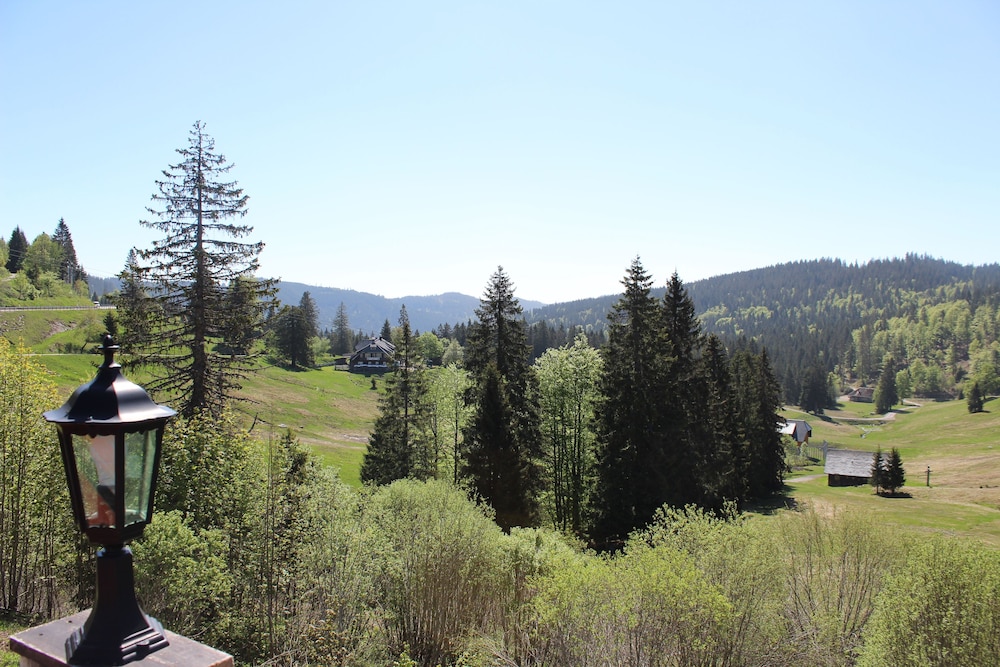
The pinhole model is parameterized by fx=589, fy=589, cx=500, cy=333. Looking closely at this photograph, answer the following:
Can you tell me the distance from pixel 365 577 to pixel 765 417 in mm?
43788

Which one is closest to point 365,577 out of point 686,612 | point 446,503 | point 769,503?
point 446,503

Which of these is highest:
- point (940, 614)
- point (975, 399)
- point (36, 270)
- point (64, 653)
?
point (36, 270)

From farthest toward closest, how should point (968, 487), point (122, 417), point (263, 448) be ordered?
point (968, 487)
point (263, 448)
point (122, 417)

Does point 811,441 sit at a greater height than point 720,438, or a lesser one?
lesser

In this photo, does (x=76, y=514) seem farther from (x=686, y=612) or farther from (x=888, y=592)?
(x=888, y=592)

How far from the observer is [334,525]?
1667cm

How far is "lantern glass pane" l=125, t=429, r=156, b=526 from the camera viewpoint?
3.72 m

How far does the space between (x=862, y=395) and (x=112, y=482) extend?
620 feet

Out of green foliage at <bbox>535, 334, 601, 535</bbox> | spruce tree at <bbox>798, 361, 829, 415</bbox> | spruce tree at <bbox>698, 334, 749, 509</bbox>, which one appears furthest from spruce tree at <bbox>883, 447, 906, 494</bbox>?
spruce tree at <bbox>798, 361, 829, 415</bbox>

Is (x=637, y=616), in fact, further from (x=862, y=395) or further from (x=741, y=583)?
(x=862, y=395)

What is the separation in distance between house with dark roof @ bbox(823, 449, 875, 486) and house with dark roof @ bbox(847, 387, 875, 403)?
106m

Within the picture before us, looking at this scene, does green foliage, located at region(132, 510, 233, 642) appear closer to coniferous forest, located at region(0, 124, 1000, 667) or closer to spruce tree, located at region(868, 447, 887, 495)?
coniferous forest, located at region(0, 124, 1000, 667)

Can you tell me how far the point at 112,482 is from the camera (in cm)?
365

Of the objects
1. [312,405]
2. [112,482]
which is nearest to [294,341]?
[312,405]
